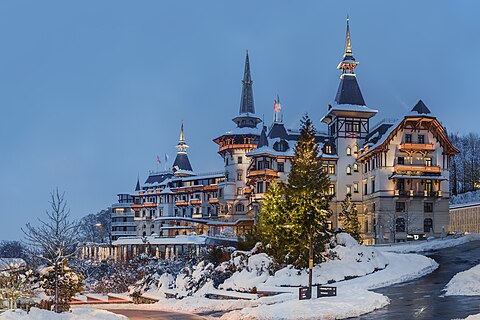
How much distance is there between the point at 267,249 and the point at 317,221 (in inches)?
453

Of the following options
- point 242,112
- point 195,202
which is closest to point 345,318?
point 242,112

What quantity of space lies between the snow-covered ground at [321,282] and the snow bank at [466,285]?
158 inches

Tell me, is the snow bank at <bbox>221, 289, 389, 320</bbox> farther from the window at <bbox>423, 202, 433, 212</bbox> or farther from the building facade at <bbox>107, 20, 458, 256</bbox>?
the window at <bbox>423, 202, 433, 212</bbox>

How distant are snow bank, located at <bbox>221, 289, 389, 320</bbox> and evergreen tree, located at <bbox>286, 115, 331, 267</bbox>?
4.20 meters

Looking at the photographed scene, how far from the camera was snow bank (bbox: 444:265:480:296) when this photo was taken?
88.1 ft

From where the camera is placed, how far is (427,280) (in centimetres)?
3381

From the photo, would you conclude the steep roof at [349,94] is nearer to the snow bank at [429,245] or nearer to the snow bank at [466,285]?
the snow bank at [429,245]

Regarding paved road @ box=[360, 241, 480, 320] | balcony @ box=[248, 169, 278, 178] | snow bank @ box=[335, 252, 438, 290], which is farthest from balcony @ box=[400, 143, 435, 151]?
paved road @ box=[360, 241, 480, 320]

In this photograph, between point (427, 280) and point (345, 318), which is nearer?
point (345, 318)

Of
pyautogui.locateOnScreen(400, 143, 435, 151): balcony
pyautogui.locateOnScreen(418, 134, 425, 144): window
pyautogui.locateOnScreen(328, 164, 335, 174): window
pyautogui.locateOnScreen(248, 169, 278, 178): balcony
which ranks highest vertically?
pyautogui.locateOnScreen(418, 134, 425, 144): window

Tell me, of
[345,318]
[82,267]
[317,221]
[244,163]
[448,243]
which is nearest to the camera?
[345,318]

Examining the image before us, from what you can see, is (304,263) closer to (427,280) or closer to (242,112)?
(427,280)

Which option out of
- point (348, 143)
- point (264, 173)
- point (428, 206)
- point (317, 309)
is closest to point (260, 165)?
point (264, 173)

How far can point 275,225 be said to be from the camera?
3669 cm
